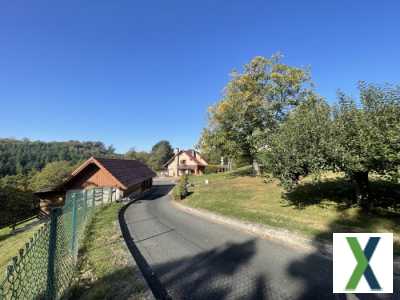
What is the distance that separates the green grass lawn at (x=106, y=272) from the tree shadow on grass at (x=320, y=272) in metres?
3.65

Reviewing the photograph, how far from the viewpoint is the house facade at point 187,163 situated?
2280 inches

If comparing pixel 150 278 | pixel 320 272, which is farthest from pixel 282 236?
pixel 150 278

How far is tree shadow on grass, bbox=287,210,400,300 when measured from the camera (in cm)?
469

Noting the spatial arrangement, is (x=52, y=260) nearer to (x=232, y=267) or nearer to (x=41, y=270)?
(x=41, y=270)

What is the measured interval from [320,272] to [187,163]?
53763mm

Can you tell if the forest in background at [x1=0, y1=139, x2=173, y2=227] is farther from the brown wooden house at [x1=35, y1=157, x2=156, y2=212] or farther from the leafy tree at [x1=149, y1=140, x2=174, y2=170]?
the brown wooden house at [x1=35, y1=157, x2=156, y2=212]

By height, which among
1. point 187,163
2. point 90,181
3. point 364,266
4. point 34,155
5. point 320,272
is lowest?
point 320,272

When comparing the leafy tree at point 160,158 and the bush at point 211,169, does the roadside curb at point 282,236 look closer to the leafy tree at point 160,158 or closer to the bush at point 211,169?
the bush at point 211,169

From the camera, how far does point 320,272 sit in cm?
577

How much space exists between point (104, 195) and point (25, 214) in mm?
16663

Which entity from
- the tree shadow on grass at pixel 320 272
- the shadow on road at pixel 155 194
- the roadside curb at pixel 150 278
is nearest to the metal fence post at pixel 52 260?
the roadside curb at pixel 150 278

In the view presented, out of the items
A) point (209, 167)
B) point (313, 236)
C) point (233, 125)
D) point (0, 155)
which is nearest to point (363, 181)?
point (313, 236)

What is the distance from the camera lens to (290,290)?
4.95 m

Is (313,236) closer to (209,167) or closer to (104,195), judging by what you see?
(104,195)
